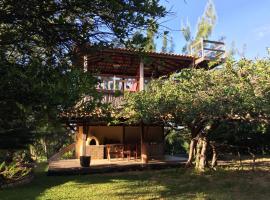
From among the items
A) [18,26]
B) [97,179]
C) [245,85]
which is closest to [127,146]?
[97,179]

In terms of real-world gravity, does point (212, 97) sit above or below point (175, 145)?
above

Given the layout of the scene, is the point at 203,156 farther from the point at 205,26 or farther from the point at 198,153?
the point at 205,26

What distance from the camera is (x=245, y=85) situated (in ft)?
38.4

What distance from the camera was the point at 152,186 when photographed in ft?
40.9

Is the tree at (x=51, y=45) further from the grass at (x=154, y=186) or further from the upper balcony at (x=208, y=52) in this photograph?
the upper balcony at (x=208, y=52)

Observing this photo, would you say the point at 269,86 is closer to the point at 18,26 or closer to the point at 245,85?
the point at 245,85

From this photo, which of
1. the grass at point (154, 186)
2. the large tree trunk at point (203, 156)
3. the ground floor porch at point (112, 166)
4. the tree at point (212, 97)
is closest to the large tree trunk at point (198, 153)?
the large tree trunk at point (203, 156)

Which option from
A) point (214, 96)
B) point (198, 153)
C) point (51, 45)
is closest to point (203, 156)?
point (198, 153)

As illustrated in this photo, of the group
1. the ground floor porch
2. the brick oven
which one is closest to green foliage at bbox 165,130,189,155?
the ground floor porch

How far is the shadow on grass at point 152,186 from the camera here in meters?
10.8

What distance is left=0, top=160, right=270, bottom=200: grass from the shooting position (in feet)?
35.5

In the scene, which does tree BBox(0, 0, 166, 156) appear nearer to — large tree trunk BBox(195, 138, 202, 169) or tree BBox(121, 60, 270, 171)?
tree BBox(121, 60, 270, 171)

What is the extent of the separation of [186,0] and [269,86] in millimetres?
8126

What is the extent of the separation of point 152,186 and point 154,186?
0.07 m
